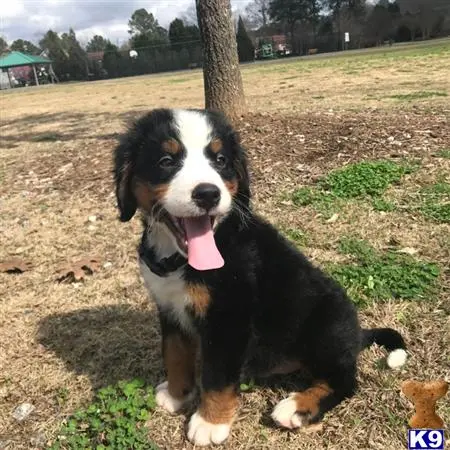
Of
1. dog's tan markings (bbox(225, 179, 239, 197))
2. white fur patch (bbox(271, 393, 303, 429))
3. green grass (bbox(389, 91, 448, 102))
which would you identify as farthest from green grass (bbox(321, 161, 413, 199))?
green grass (bbox(389, 91, 448, 102))

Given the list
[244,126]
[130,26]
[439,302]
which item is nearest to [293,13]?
[130,26]

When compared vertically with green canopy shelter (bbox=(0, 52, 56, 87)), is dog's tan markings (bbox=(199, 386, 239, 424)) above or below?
above

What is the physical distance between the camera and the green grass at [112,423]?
249cm

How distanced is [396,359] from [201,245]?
4.34 ft

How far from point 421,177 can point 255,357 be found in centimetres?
340

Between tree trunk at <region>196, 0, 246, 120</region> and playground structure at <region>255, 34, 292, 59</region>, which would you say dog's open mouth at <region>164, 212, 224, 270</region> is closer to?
tree trunk at <region>196, 0, 246, 120</region>

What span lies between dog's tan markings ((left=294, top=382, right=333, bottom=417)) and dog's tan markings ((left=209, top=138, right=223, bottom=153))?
4.27 feet

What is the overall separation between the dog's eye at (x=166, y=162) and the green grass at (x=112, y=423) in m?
1.20

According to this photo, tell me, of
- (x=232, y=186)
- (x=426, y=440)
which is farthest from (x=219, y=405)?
(x=232, y=186)

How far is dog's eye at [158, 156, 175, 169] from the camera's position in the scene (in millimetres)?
2459

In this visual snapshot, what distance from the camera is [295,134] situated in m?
6.82

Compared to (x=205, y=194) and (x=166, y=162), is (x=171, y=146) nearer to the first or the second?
(x=166, y=162)

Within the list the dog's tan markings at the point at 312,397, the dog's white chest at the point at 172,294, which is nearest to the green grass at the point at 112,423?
the dog's white chest at the point at 172,294

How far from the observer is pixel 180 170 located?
7.94 ft
